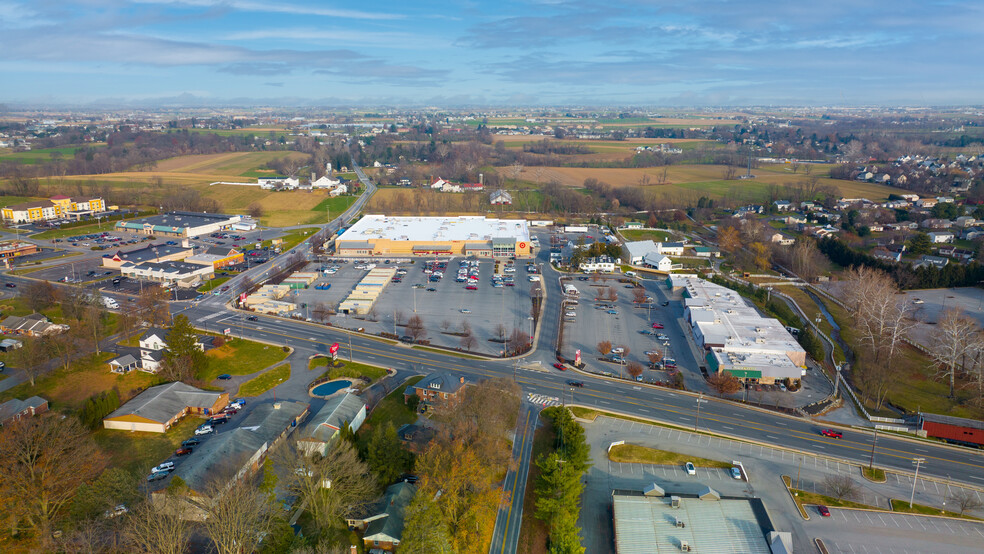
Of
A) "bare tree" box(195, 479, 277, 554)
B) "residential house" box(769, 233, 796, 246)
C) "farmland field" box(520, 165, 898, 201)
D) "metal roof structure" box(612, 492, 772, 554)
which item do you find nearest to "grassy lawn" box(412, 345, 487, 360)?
"metal roof structure" box(612, 492, 772, 554)

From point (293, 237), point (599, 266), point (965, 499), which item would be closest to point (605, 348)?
point (965, 499)

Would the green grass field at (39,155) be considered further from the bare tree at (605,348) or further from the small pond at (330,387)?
the bare tree at (605,348)

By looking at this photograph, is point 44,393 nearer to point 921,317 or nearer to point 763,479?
point 763,479

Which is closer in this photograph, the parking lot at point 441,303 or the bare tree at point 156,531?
the bare tree at point 156,531

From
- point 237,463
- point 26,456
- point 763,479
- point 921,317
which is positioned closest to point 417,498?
point 237,463

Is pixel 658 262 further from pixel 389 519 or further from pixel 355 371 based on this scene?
pixel 389 519

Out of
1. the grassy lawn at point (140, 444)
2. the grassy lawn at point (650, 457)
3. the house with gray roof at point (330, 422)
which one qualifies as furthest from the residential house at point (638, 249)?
the grassy lawn at point (140, 444)
